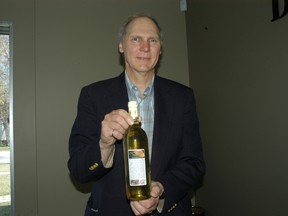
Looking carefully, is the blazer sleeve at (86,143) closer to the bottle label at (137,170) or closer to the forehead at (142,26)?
the bottle label at (137,170)

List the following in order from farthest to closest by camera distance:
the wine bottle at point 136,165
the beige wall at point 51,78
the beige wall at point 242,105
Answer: the beige wall at point 51,78, the beige wall at point 242,105, the wine bottle at point 136,165

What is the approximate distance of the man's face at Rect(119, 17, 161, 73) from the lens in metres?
1.40

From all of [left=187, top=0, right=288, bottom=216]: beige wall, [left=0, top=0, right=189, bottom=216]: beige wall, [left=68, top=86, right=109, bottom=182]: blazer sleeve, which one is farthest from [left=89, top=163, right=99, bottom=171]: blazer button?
[left=0, top=0, right=189, bottom=216]: beige wall

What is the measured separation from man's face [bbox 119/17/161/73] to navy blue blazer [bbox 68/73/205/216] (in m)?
0.11

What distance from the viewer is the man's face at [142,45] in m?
1.40

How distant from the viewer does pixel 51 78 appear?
3037 millimetres

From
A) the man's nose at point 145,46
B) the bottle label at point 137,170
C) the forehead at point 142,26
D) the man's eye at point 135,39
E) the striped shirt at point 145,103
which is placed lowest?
the bottle label at point 137,170

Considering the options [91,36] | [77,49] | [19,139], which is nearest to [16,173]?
[19,139]

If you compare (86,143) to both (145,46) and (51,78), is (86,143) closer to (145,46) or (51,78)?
(145,46)

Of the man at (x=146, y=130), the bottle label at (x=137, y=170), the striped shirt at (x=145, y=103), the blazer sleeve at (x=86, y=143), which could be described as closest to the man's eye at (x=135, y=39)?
the man at (x=146, y=130)

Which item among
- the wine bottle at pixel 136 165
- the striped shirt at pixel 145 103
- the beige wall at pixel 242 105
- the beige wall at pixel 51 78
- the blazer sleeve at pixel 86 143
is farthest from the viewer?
the beige wall at pixel 51 78

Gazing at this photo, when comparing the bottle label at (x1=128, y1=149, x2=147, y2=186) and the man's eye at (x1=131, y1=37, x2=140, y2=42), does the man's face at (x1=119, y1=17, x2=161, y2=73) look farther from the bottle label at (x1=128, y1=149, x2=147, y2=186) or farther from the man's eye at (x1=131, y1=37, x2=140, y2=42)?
the bottle label at (x1=128, y1=149, x2=147, y2=186)

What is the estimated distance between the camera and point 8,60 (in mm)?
3057

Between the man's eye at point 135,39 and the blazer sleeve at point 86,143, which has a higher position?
the man's eye at point 135,39
